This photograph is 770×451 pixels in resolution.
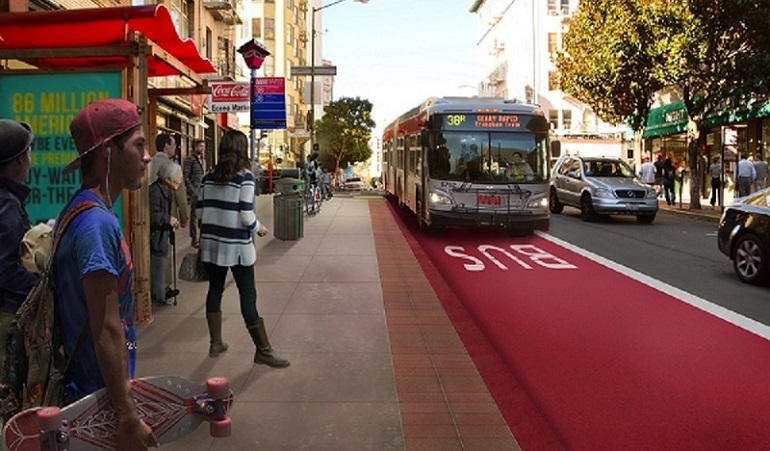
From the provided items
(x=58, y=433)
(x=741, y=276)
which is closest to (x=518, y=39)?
(x=741, y=276)

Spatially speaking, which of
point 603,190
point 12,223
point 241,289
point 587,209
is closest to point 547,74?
point 587,209

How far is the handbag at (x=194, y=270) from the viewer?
6.07m

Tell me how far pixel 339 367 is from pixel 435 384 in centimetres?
85

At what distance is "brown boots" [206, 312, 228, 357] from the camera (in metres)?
6.02

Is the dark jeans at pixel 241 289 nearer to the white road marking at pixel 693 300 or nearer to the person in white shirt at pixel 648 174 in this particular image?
the white road marking at pixel 693 300

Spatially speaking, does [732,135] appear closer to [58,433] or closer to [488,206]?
[488,206]

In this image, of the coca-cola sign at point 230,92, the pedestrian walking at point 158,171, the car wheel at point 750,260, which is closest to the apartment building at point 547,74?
the car wheel at point 750,260

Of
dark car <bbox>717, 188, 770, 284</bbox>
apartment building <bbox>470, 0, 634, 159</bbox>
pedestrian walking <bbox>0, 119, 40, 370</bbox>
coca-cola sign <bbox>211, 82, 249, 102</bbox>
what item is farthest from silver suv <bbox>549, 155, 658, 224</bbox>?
apartment building <bbox>470, 0, 634, 159</bbox>

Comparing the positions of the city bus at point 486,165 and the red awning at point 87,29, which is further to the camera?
the city bus at point 486,165

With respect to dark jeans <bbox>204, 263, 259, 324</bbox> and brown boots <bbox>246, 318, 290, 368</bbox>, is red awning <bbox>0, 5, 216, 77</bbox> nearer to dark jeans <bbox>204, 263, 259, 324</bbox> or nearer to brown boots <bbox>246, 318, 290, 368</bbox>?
dark jeans <bbox>204, 263, 259, 324</bbox>

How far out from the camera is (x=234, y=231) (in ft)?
19.3

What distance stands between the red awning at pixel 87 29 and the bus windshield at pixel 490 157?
318 inches

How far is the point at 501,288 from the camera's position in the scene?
9.93 meters

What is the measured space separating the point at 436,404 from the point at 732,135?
73.1 ft
